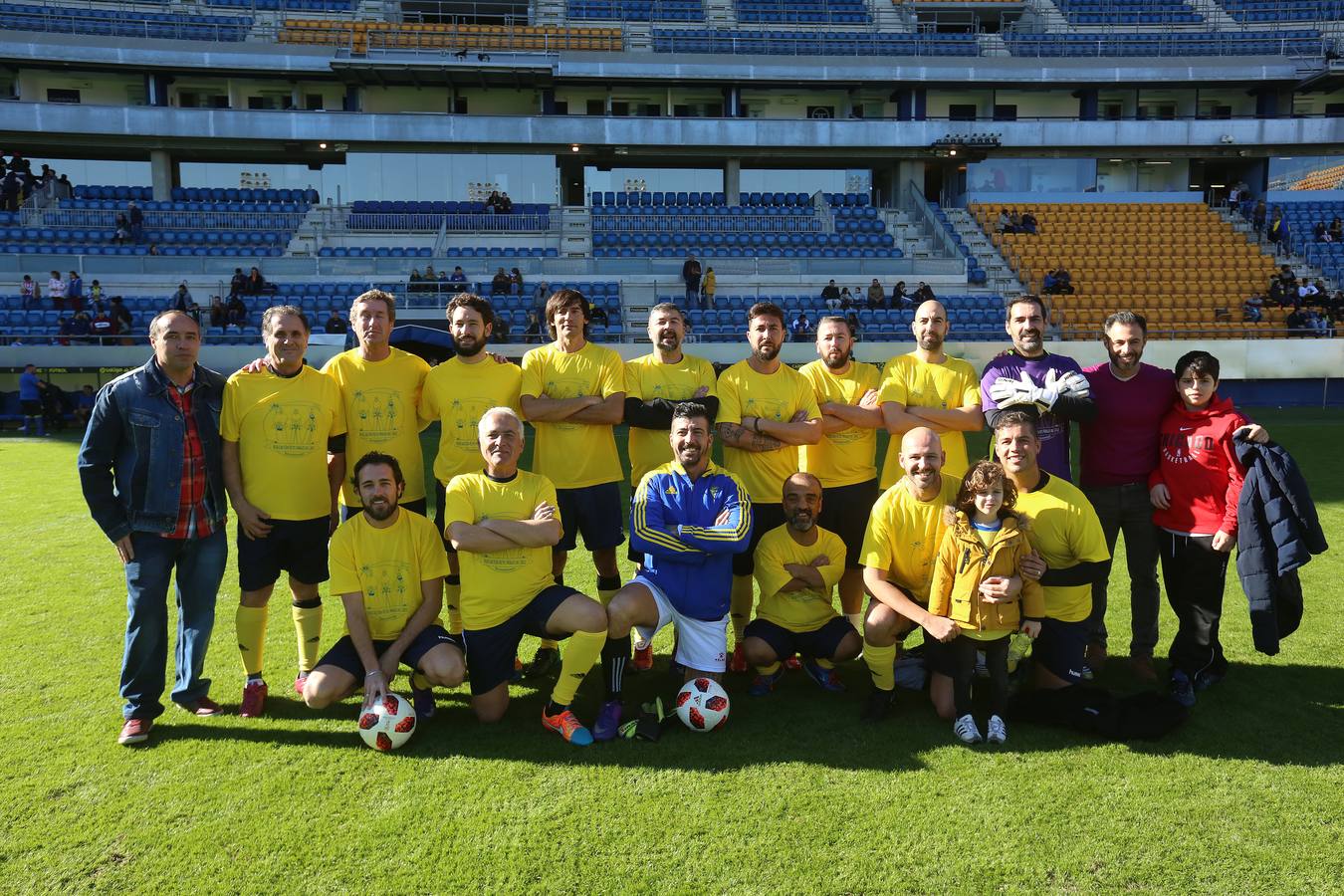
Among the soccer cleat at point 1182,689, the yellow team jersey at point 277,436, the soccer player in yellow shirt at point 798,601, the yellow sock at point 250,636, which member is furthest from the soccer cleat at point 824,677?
the yellow sock at point 250,636

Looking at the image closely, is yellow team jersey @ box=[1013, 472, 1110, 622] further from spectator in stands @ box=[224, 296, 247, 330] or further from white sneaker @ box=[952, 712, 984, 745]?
spectator in stands @ box=[224, 296, 247, 330]

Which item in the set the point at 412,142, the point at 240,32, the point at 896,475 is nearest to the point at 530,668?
the point at 896,475

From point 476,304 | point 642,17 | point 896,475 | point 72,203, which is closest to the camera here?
point 476,304

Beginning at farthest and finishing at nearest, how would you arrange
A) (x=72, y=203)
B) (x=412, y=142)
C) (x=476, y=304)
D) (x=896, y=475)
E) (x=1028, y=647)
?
(x=412, y=142)
(x=72, y=203)
(x=896, y=475)
(x=476, y=304)
(x=1028, y=647)

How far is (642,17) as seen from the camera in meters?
33.1

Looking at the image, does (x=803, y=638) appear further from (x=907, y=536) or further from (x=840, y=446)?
(x=840, y=446)

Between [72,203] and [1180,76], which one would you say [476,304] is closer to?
[72,203]

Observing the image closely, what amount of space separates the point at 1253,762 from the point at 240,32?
35353mm

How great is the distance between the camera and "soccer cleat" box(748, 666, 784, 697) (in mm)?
4664

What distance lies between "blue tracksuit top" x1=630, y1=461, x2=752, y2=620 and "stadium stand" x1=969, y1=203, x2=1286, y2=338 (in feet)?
65.7

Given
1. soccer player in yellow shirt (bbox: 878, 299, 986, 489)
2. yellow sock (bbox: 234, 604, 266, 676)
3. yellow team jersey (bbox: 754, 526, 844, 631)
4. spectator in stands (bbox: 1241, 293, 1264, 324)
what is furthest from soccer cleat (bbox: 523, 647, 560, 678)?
spectator in stands (bbox: 1241, 293, 1264, 324)

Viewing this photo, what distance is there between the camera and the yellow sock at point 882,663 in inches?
170

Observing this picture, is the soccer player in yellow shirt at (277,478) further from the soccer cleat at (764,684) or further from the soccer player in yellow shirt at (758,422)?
the soccer cleat at (764,684)

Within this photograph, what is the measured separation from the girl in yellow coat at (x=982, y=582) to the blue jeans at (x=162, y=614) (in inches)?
149
